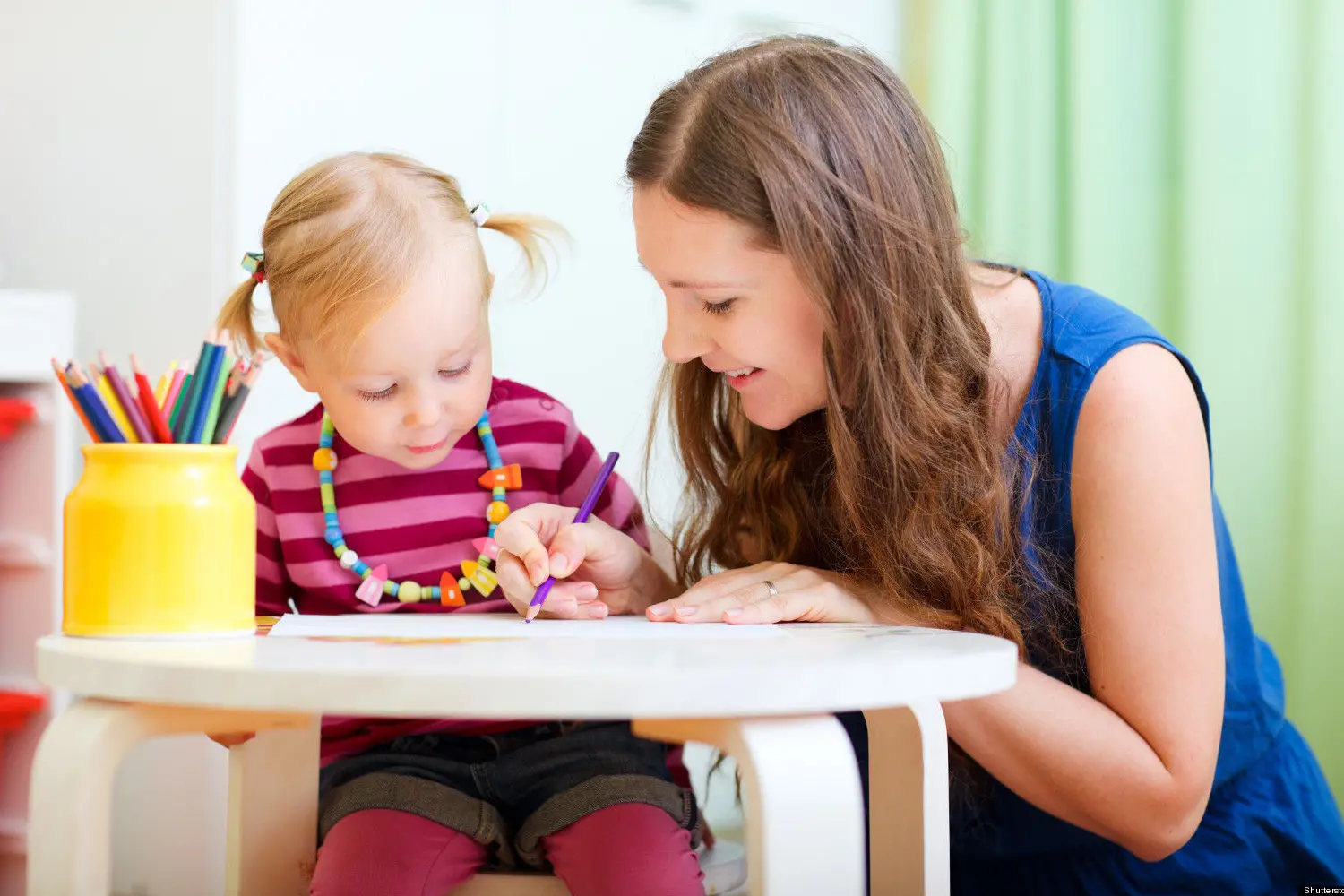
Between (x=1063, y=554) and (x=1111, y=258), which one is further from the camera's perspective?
(x=1111, y=258)

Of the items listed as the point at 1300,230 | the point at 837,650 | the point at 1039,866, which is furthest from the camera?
the point at 1300,230

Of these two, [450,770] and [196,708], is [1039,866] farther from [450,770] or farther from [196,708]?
[196,708]

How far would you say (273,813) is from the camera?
2.97 ft

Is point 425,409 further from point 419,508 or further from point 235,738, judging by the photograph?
point 235,738

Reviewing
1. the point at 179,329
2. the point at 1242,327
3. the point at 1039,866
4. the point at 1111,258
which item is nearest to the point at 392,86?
the point at 179,329

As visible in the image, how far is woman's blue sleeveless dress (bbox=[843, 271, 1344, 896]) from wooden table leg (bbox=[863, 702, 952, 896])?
28 cm

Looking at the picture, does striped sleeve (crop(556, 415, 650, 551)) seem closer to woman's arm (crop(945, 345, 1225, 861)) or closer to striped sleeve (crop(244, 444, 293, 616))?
striped sleeve (crop(244, 444, 293, 616))

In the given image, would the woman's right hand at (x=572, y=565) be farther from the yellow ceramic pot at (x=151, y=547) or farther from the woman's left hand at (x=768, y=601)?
the yellow ceramic pot at (x=151, y=547)

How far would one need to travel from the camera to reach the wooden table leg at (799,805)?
22.0 inches

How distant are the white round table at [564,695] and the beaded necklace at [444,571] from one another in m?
0.37

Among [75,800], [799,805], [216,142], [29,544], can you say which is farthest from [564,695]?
[216,142]

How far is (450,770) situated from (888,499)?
1.37 feet

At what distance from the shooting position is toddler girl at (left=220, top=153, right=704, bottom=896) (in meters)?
0.91

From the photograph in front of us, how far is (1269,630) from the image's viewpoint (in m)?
1.49
